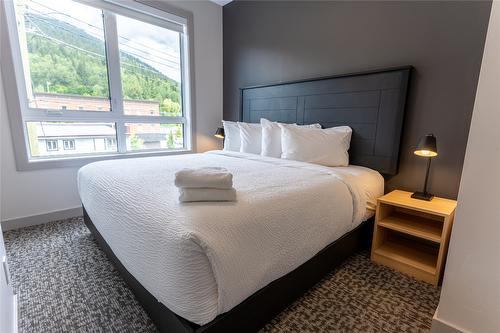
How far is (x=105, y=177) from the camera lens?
5.48 feet

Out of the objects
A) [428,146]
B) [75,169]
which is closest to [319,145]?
[428,146]

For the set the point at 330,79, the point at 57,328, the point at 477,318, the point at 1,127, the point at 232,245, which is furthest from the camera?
the point at 330,79

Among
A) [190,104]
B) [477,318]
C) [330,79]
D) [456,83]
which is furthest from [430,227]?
[190,104]

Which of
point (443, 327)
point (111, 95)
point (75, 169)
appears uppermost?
point (111, 95)

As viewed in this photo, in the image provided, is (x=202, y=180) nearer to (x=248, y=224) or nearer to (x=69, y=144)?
(x=248, y=224)

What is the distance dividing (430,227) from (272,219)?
1433mm

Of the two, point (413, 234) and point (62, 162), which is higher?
point (62, 162)

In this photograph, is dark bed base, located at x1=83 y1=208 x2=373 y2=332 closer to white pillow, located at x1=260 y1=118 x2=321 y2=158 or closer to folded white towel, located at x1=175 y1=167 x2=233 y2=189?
folded white towel, located at x1=175 y1=167 x2=233 y2=189

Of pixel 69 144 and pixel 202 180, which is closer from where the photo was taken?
pixel 202 180

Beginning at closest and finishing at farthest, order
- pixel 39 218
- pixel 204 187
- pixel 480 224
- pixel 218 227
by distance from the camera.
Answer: pixel 218 227
pixel 480 224
pixel 204 187
pixel 39 218

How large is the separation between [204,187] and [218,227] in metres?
0.27

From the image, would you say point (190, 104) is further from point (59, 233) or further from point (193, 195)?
point (193, 195)

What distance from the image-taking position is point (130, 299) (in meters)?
1.49

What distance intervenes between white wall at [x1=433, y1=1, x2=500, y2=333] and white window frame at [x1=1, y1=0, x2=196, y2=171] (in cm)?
322
